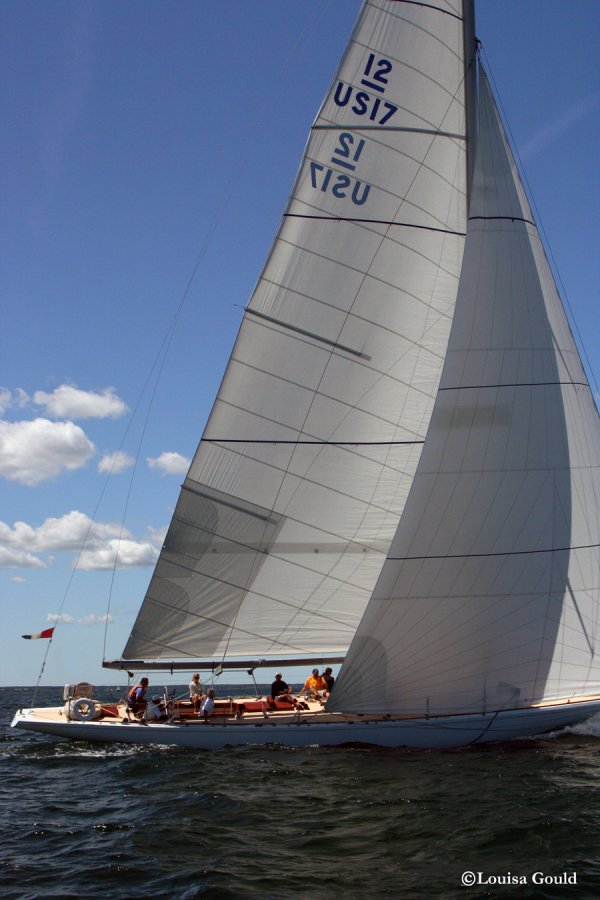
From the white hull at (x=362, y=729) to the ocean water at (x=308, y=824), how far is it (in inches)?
8.4

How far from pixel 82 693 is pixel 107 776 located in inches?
130

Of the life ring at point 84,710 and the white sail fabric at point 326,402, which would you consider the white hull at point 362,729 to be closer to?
the life ring at point 84,710

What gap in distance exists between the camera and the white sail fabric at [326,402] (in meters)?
12.9

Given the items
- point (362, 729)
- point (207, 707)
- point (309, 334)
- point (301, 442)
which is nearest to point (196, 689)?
point (207, 707)

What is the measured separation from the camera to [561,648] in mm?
12328

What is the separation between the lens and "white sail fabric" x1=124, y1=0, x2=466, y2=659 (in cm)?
1292

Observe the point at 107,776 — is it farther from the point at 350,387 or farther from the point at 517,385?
the point at 517,385

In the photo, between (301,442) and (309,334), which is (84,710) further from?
(309,334)

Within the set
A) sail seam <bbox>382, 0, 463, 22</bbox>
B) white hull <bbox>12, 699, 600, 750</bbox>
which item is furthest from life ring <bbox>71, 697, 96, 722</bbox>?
sail seam <bbox>382, 0, 463, 22</bbox>

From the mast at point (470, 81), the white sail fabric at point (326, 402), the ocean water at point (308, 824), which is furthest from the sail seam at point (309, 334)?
the ocean water at point (308, 824)

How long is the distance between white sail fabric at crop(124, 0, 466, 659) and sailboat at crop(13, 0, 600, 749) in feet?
0.12

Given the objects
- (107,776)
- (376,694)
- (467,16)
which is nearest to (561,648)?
(376,694)

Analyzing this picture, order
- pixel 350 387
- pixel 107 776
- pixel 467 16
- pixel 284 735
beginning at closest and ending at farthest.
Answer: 1. pixel 107 776
2. pixel 284 735
3. pixel 350 387
4. pixel 467 16

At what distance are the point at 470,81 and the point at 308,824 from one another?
12612 millimetres
